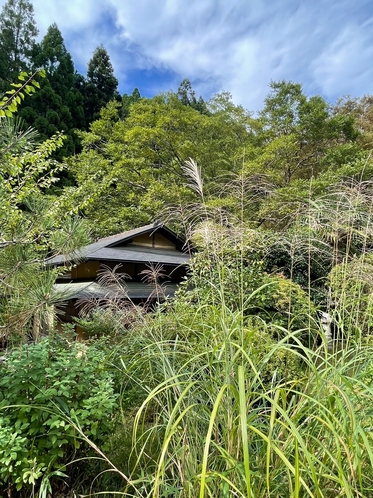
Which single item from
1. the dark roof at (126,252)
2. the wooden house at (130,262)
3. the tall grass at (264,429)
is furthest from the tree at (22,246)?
the dark roof at (126,252)

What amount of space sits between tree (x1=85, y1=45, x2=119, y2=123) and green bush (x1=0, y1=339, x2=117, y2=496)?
22.6m

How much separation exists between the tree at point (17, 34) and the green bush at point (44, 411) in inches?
824

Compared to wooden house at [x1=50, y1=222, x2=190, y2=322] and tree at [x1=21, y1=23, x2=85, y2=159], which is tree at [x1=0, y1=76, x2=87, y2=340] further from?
tree at [x1=21, y1=23, x2=85, y2=159]

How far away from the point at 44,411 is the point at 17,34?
23751 mm

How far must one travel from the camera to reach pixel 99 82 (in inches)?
869

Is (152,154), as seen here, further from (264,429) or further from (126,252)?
(264,429)

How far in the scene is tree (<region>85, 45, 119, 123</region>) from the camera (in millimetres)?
21031

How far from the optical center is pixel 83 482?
6.11 ft

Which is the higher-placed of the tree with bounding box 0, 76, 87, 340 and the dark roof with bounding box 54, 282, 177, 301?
the tree with bounding box 0, 76, 87, 340

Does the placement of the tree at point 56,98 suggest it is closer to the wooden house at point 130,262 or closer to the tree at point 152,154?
the tree at point 152,154

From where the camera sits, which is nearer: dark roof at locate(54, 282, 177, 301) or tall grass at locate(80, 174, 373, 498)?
tall grass at locate(80, 174, 373, 498)

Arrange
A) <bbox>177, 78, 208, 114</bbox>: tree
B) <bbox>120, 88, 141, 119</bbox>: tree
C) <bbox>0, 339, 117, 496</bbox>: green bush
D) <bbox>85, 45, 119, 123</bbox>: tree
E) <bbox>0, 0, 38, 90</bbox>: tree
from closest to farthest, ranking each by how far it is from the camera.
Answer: <bbox>0, 339, 117, 496</bbox>: green bush → <bbox>0, 0, 38, 90</bbox>: tree → <bbox>85, 45, 119, 123</bbox>: tree → <bbox>120, 88, 141, 119</bbox>: tree → <bbox>177, 78, 208, 114</bbox>: tree

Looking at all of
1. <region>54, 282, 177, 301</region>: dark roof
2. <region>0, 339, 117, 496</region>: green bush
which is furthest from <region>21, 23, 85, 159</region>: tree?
<region>0, 339, 117, 496</region>: green bush

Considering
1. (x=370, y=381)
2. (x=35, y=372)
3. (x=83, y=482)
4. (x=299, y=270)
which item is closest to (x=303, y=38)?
(x=299, y=270)
